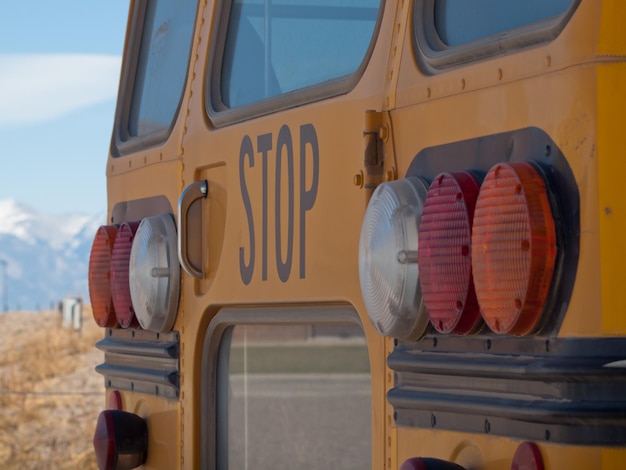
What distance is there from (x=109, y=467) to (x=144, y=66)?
4.18ft

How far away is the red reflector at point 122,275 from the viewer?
363 cm

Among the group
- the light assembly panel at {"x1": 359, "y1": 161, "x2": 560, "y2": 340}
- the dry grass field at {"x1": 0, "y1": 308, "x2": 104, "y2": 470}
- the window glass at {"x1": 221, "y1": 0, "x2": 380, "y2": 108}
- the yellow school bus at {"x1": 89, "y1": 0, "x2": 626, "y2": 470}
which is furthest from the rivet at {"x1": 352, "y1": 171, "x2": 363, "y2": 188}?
the dry grass field at {"x1": 0, "y1": 308, "x2": 104, "y2": 470}

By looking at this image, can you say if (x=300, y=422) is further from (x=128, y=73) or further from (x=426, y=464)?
(x=128, y=73)

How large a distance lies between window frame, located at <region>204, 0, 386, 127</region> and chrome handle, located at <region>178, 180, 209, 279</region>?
0.17 m

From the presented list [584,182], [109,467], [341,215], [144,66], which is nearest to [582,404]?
[584,182]

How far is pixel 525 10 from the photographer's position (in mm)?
2080

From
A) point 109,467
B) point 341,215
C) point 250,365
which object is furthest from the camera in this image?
point 109,467

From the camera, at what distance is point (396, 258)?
225cm

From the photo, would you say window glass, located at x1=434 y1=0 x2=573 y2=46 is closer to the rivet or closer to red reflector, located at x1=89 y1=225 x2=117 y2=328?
the rivet

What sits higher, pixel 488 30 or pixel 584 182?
pixel 488 30

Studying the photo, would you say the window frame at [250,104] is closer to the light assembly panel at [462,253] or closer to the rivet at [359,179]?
the rivet at [359,179]

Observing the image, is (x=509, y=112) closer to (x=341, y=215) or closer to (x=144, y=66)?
(x=341, y=215)

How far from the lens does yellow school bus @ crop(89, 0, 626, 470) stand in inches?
73.3

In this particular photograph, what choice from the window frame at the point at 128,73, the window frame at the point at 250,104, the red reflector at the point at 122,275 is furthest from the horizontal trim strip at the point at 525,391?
the window frame at the point at 128,73
